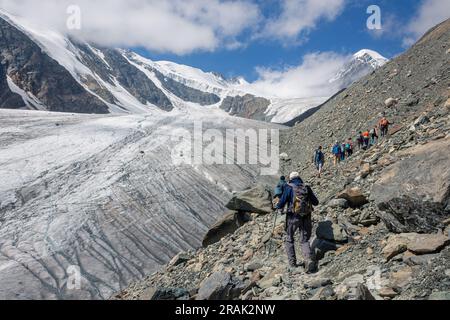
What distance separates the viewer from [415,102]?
68.0ft

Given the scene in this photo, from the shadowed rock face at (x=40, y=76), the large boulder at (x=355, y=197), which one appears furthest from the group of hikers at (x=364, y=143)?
the shadowed rock face at (x=40, y=76)

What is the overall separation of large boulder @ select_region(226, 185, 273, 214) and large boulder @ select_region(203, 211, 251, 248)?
0.22m

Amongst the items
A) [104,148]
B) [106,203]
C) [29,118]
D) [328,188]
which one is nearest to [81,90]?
[29,118]

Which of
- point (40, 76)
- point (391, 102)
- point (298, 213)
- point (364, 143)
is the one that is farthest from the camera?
point (40, 76)

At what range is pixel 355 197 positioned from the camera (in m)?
8.16

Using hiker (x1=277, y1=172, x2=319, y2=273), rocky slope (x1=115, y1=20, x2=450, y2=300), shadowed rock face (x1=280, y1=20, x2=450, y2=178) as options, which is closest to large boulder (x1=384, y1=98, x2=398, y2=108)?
shadowed rock face (x1=280, y1=20, x2=450, y2=178)

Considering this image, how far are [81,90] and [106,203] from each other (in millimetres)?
125953

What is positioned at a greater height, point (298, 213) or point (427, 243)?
point (298, 213)

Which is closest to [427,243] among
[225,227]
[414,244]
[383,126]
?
[414,244]

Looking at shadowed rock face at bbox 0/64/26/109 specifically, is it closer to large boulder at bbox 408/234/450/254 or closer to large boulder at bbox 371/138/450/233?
large boulder at bbox 371/138/450/233

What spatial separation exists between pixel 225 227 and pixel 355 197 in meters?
4.73

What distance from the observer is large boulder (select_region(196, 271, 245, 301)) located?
657 centimetres

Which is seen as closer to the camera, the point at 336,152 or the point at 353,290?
the point at 353,290

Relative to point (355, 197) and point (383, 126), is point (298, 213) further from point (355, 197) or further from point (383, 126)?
point (383, 126)
